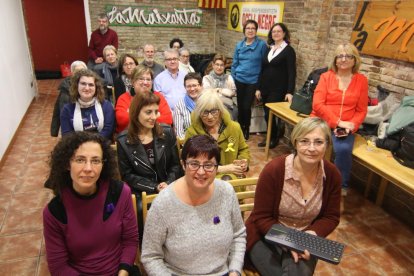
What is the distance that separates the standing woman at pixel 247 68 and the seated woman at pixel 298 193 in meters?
2.92

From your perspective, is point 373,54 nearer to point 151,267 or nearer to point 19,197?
point 151,267

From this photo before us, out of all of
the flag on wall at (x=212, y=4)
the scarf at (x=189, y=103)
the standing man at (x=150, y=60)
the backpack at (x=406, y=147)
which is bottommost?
the backpack at (x=406, y=147)

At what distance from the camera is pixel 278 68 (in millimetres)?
4250

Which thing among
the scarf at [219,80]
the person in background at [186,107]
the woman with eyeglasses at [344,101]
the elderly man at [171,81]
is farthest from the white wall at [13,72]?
the woman with eyeglasses at [344,101]

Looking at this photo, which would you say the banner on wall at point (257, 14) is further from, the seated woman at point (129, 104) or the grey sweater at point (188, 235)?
the grey sweater at point (188, 235)

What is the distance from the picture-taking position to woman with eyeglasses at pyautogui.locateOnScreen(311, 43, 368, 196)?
2.96m

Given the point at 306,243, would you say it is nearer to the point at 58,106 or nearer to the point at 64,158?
the point at 64,158

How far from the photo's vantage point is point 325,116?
10.4 ft

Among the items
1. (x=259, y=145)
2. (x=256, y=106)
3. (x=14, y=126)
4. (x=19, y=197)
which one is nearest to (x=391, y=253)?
(x=259, y=145)

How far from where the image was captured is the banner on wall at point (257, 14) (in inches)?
190

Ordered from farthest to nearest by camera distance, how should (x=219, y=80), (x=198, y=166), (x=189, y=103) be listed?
(x=219, y=80)
(x=189, y=103)
(x=198, y=166)

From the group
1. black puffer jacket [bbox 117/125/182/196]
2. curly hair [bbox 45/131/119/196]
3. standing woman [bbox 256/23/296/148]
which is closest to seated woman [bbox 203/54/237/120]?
standing woman [bbox 256/23/296/148]

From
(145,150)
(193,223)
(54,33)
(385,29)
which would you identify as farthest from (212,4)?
(193,223)

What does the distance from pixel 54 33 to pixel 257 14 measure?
5221 millimetres
